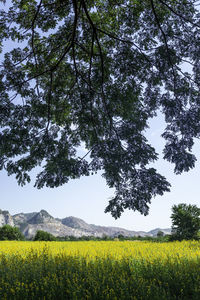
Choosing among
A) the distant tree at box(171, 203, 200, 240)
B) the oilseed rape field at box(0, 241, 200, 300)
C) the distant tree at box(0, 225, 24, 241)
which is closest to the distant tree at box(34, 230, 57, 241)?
the distant tree at box(0, 225, 24, 241)

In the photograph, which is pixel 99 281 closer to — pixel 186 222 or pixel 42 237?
pixel 186 222

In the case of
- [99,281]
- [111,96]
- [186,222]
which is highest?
[111,96]

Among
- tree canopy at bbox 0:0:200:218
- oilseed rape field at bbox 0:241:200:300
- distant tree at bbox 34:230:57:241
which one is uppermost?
tree canopy at bbox 0:0:200:218

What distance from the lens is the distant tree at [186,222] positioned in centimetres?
1662

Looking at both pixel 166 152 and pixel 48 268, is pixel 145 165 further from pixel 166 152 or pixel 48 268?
pixel 48 268

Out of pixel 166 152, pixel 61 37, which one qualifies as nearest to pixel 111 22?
pixel 61 37

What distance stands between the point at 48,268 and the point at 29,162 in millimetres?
3318

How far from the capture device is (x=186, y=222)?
16797 mm

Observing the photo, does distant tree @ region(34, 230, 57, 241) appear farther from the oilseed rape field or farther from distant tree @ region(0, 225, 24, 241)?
the oilseed rape field

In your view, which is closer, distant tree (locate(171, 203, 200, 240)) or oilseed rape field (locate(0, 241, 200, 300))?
oilseed rape field (locate(0, 241, 200, 300))

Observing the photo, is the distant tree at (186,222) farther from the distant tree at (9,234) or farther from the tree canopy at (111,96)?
the distant tree at (9,234)

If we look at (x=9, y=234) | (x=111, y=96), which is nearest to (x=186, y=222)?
(x=111, y=96)

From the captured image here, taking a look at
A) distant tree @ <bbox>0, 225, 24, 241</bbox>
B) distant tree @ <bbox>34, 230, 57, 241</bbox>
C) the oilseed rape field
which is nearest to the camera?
the oilseed rape field

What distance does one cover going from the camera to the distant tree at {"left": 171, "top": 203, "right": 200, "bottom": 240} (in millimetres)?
16625
